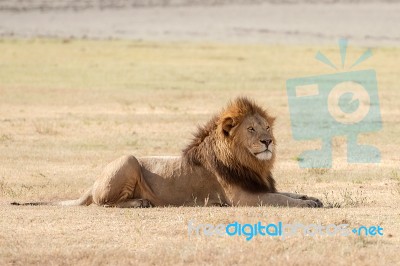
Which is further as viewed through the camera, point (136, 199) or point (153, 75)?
point (153, 75)

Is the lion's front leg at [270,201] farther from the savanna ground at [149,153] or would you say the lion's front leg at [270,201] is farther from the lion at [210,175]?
the savanna ground at [149,153]

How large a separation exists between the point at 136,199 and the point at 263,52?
96.4ft

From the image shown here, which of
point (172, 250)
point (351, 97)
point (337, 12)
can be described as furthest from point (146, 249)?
point (337, 12)

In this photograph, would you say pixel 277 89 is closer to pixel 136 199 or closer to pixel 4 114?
pixel 4 114

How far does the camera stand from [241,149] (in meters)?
9.45

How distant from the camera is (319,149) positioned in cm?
1489

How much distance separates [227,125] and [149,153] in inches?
190

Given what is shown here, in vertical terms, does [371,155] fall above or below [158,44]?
below

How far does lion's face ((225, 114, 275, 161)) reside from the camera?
Answer: 30.8ft

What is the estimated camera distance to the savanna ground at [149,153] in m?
7.58

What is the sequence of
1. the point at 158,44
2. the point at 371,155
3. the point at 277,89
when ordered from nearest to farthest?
the point at 371,155 < the point at 277,89 < the point at 158,44

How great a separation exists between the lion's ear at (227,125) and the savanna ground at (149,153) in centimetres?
94

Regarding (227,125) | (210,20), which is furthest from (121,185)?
(210,20)

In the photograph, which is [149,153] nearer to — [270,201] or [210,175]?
[210,175]
